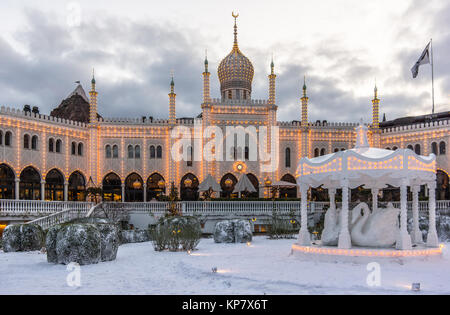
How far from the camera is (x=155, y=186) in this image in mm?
43812

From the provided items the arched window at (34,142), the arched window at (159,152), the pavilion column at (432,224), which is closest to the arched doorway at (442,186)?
the pavilion column at (432,224)

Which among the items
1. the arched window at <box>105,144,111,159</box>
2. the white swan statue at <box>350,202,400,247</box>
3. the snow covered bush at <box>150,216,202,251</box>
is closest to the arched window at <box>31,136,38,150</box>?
the arched window at <box>105,144,111,159</box>

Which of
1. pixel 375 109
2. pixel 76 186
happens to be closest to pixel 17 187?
pixel 76 186

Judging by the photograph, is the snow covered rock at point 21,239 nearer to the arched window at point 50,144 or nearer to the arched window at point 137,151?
the arched window at point 50,144

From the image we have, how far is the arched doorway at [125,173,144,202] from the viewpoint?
43.4 m

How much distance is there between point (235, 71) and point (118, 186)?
17.6 meters

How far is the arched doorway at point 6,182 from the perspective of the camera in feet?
118

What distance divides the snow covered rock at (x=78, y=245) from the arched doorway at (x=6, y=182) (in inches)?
976

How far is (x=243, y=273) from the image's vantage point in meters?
12.3

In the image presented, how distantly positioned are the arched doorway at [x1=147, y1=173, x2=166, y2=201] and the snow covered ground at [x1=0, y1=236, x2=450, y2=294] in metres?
27.0

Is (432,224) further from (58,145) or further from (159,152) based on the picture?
(58,145)

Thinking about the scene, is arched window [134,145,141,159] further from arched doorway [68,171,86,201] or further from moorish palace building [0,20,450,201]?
arched doorway [68,171,86,201]
